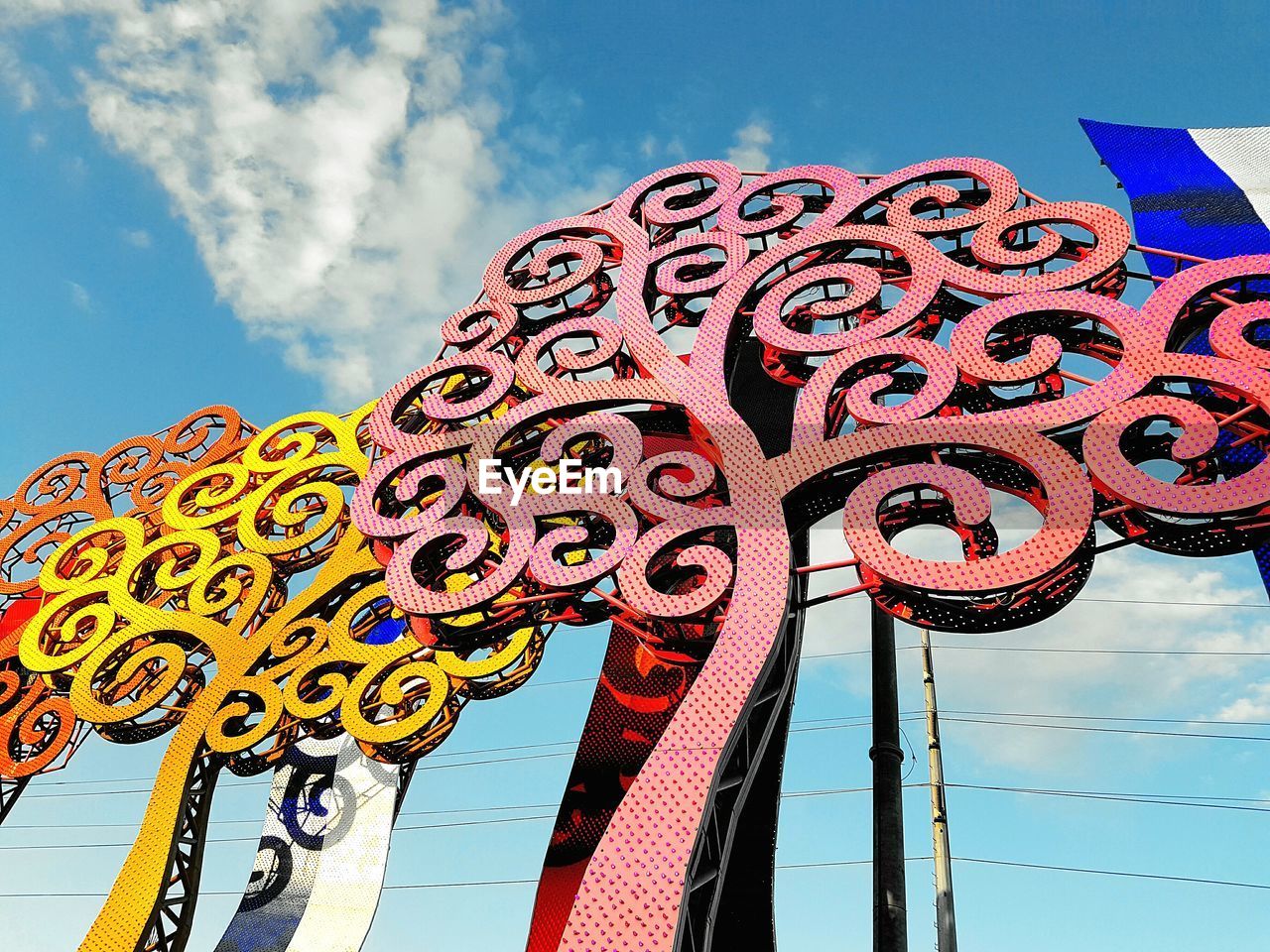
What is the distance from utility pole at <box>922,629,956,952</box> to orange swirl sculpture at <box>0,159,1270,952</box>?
1.27 metres

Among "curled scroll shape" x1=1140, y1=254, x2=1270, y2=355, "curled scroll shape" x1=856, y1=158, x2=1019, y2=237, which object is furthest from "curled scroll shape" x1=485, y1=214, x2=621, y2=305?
"curled scroll shape" x1=1140, y1=254, x2=1270, y2=355

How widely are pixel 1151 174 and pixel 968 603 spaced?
5999 millimetres

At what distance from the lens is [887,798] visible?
688 cm

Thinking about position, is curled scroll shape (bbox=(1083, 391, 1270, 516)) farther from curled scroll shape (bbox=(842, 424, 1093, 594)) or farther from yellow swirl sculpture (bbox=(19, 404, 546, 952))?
yellow swirl sculpture (bbox=(19, 404, 546, 952))

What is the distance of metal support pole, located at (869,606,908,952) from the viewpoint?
632 centimetres

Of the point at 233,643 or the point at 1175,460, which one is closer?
the point at 1175,460

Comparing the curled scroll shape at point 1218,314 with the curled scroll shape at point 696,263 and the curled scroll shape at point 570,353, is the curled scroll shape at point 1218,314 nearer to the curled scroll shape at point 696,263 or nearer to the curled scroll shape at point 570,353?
the curled scroll shape at point 696,263

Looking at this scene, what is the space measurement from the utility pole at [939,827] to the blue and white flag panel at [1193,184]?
3775mm

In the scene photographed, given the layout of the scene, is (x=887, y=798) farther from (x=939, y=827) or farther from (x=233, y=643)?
(x=233, y=643)

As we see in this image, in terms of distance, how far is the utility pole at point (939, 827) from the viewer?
25.7ft

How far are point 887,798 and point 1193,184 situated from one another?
603 cm

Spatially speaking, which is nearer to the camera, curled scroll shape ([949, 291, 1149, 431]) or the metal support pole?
curled scroll shape ([949, 291, 1149, 431])

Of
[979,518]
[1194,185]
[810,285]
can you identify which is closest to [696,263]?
[810,285]

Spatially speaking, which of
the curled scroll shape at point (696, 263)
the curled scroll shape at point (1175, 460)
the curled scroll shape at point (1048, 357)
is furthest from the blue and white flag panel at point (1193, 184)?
the curled scroll shape at point (696, 263)
